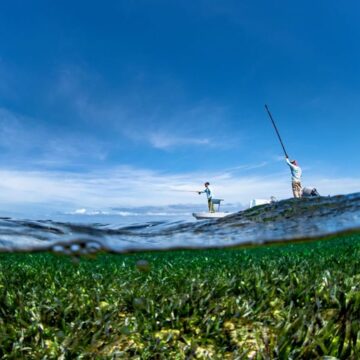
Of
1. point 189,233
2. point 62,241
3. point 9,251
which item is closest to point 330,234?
point 189,233

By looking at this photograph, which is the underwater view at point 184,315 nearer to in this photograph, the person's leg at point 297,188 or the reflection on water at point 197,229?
the reflection on water at point 197,229

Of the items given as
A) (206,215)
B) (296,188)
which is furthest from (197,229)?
(296,188)

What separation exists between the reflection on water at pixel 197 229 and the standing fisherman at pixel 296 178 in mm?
1490

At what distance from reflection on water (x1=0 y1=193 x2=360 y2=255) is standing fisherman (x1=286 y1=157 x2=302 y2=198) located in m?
1.49

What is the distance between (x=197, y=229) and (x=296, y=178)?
18.5 feet

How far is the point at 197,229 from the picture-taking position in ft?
48.6

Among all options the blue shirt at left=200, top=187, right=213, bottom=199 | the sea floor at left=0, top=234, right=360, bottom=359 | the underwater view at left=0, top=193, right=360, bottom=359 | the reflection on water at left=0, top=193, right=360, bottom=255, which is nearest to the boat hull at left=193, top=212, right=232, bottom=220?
the reflection on water at left=0, top=193, right=360, bottom=255

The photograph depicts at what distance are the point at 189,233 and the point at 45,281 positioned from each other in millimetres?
10274

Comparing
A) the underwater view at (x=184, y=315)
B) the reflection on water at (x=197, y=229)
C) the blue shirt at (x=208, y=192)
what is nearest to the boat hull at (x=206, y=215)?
the reflection on water at (x=197, y=229)

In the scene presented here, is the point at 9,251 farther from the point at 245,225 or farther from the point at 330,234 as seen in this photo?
the point at 330,234

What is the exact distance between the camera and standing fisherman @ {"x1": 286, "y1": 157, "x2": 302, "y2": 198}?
53.0ft

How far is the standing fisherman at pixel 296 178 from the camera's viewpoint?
1616 centimetres

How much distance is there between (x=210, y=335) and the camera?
3111mm

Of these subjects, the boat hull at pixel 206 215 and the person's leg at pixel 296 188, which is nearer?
the boat hull at pixel 206 215
